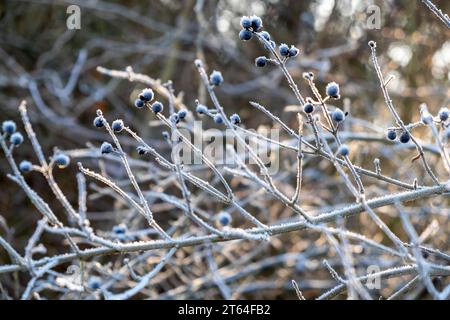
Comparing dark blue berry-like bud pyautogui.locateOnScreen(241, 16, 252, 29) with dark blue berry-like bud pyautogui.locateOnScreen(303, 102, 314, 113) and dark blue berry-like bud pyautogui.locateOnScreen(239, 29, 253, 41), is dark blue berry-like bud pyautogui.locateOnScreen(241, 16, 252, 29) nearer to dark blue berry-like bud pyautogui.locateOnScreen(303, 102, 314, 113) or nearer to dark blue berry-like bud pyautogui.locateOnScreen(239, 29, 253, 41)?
Answer: dark blue berry-like bud pyautogui.locateOnScreen(239, 29, 253, 41)

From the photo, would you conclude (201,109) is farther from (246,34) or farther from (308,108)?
(308,108)

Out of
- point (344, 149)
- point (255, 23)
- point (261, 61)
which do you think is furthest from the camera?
point (261, 61)

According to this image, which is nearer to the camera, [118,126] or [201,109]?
[118,126]

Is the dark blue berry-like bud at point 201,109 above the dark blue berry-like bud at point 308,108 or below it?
above

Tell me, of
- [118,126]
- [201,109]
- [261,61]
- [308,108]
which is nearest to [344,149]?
[308,108]

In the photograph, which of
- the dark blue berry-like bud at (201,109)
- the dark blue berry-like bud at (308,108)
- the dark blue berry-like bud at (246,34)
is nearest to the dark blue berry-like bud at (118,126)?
the dark blue berry-like bud at (201,109)

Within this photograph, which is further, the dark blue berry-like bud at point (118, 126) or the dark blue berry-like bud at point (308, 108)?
the dark blue berry-like bud at point (118, 126)

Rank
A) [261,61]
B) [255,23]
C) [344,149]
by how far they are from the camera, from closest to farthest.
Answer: [344,149] < [255,23] < [261,61]

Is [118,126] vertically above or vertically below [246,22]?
below

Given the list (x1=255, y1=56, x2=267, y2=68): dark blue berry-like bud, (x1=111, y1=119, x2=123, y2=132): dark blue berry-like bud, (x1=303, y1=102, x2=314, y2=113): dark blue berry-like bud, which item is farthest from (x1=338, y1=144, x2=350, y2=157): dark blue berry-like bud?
(x1=111, y1=119, x2=123, y2=132): dark blue berry-like bud

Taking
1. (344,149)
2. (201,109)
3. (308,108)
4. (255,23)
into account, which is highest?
(255,23)

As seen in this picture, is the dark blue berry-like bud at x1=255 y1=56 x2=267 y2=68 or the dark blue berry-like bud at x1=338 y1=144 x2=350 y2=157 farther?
the dark blue berry-like bud at x1=255 y1=56 x2=267 y2=68

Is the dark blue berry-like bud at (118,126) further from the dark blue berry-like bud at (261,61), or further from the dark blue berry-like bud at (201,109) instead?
the dark blue berry-like bud at (261,61)

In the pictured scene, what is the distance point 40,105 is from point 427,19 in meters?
3.16
